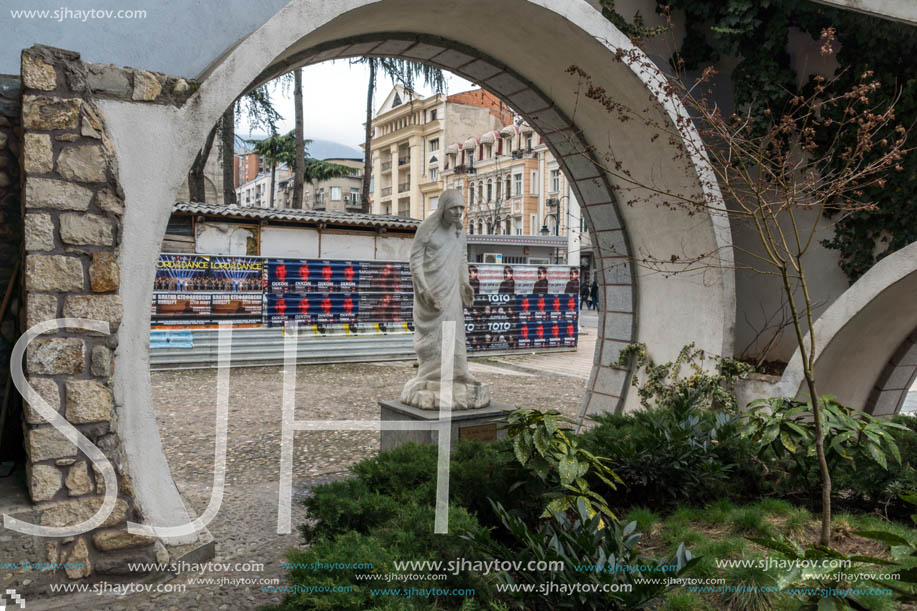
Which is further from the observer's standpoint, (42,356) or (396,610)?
(42,356)

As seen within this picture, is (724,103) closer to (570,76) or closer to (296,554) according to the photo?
(570,76)

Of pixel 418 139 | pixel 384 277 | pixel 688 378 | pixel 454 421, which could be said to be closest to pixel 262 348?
pixel 384 277

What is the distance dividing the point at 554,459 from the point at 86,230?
2.65 metres

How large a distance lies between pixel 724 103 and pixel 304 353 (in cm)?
892

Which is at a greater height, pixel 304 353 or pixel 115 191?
pixel 115 191

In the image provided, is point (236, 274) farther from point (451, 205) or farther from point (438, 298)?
point (451, 205)

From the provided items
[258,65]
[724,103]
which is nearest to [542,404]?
[724,103]

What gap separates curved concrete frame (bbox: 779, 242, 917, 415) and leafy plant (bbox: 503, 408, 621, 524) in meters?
2.89

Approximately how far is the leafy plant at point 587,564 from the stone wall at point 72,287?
1951mm

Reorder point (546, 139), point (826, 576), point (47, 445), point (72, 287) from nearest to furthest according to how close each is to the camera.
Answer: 1. point (826, 576)
2. point (47, 445)
3. point (72, 287)
4. point (546, 139)

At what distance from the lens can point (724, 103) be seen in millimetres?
6934

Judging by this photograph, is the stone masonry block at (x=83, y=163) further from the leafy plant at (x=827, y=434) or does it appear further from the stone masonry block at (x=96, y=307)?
the leafy plant at (x=827, y=434)

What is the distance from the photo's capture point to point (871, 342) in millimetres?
6355

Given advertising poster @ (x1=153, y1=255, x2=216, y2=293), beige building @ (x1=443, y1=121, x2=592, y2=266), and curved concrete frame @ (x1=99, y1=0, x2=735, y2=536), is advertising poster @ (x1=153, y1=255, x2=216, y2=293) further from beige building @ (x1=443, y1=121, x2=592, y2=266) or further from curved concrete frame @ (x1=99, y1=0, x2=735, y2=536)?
beige building @ (x1=443, y1=121, x2=592, y2=266)
